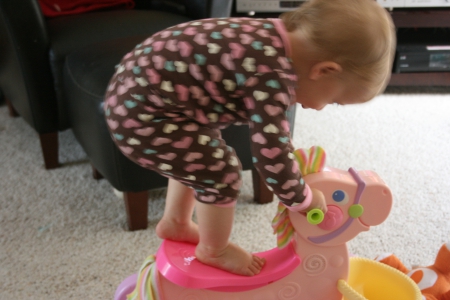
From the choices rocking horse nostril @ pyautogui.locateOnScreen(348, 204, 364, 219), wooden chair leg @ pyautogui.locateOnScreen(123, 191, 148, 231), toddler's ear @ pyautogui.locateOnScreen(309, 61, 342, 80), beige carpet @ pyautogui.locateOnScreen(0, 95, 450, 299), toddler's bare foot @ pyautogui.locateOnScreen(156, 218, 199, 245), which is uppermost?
toddler's ear @ pyautogui.locateOnScreen(309, 61, 342, 80)

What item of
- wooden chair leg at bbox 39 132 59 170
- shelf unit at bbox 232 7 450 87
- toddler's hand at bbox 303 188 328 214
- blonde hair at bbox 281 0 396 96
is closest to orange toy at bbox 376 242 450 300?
toddler's hand at bbox 303 188 328 214

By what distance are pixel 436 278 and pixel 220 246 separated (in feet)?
1.41

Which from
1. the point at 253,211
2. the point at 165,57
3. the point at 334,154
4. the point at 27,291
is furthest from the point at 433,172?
the point at 27,291

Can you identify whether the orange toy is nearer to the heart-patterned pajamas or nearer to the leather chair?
the heart-patterned pajamas

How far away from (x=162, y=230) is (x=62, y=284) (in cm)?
29

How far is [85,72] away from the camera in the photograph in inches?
46.2

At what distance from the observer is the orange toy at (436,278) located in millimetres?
892

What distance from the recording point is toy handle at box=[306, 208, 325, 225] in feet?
2.61

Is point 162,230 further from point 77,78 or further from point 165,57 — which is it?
point 77,78

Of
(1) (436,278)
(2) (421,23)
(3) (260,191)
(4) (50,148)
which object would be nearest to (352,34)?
(1) (436,278)

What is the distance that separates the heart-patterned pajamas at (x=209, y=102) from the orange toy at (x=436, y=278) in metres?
0.35

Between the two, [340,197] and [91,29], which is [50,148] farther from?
[340,197]

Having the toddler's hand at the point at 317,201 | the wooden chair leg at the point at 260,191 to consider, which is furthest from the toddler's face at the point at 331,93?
the wooden chair leg at the point at 260,191

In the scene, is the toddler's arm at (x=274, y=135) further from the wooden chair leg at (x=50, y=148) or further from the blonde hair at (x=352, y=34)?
the wooden chair leg at (x=50, y=148)
